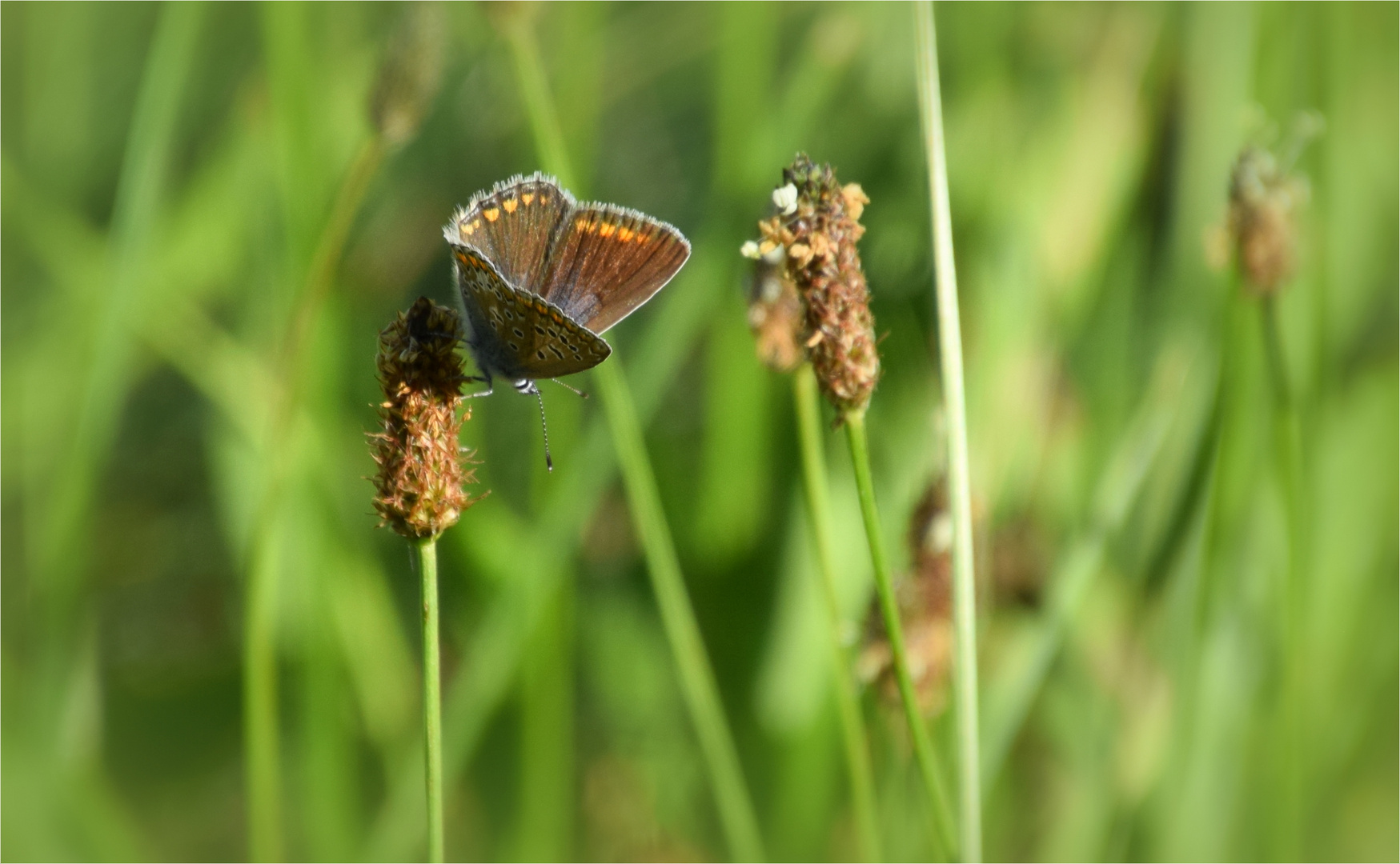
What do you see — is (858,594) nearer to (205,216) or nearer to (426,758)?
(426,758)

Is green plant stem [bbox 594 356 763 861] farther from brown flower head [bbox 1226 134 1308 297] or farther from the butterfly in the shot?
brown flower head [bbox 1226 134 1308 297]

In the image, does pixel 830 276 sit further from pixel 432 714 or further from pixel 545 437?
pixel 545 437

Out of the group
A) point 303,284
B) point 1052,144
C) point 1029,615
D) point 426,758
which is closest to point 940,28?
point 1052,144

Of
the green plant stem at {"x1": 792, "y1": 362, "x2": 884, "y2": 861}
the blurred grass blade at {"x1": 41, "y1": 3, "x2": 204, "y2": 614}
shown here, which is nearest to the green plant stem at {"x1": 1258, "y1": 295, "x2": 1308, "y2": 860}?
the green plant stem at {"x1": 792, "y1": 362, "x2": 884, "y2": 861}

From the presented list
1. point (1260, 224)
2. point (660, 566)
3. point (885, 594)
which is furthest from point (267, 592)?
point (1260, 224)

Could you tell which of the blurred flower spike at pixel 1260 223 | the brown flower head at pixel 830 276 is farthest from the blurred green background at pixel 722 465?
the brown flower head at pixel 830 276

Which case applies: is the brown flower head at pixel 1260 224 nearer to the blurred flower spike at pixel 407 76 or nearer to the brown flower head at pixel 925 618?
the brown flower head at pixel 925 618
